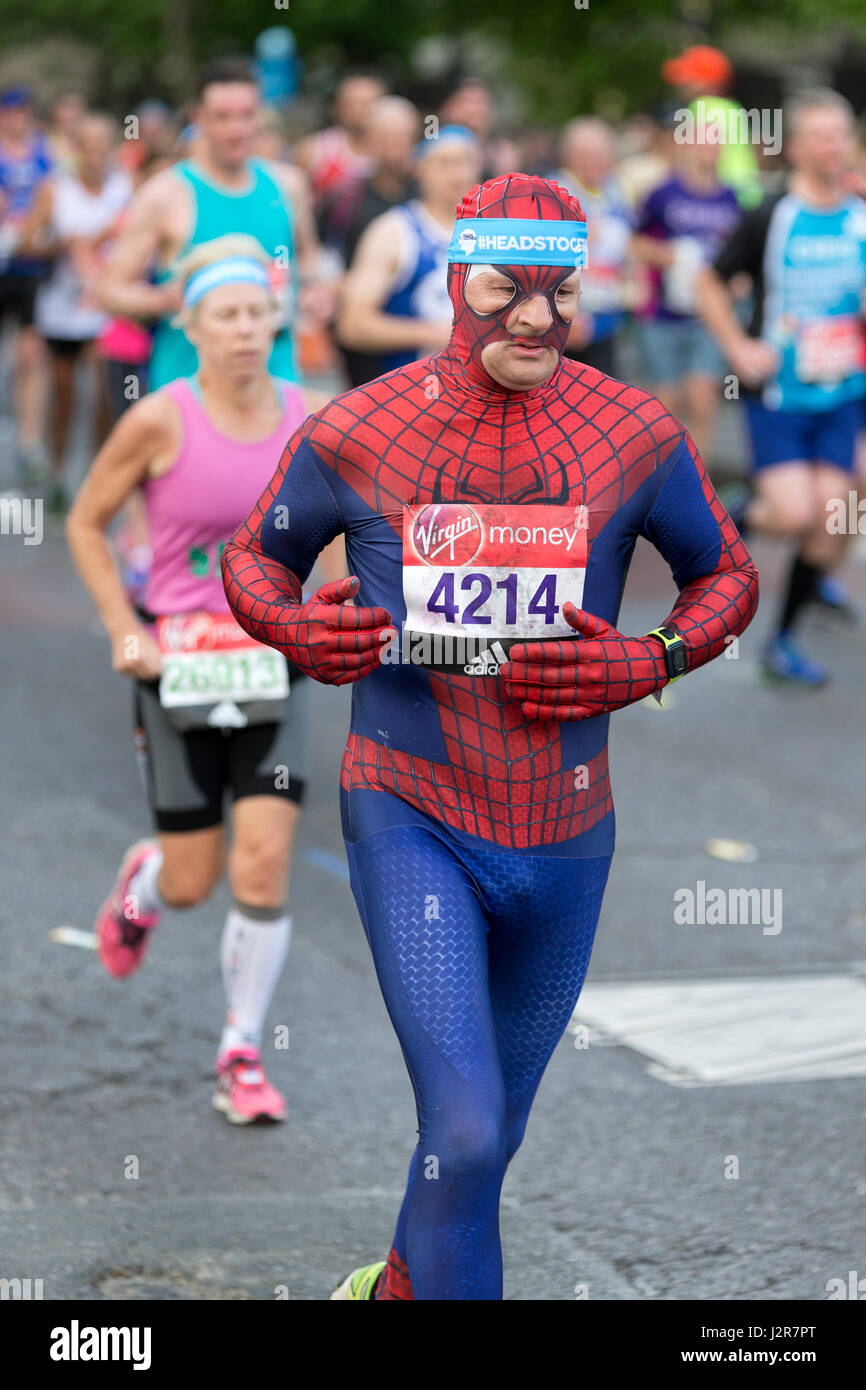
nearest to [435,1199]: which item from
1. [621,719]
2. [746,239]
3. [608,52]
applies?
[621,719]

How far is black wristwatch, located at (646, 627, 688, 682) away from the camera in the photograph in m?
3.61

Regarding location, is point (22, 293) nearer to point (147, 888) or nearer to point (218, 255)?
point (218, 255)

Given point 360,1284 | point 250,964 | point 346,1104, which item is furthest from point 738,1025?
point 360,1284

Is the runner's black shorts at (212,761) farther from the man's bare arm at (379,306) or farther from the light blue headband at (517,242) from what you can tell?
the man's bare arm at (379,306)

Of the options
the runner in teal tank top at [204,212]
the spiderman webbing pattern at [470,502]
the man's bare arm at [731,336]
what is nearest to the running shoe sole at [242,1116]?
the spiderman webbing pattern at [470,502]

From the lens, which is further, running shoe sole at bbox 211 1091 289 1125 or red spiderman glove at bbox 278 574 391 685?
running shoe sole at bbox 211 1091 289 1125

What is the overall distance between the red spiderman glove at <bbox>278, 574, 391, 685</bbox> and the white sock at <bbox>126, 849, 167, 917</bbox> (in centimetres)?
214

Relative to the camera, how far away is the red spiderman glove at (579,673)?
11.4ft

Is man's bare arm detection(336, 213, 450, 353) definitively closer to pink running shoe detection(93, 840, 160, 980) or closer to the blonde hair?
the blonde hair

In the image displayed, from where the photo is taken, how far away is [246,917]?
206 inches

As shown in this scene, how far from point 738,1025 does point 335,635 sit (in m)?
2.66

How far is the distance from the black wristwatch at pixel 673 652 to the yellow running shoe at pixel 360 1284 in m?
1.16

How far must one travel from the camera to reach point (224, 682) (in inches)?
205

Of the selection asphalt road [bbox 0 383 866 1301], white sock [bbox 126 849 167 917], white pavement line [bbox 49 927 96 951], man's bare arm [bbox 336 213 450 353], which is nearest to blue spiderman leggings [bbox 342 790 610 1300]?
asphalt road [bbox 0 383 866 1301]
